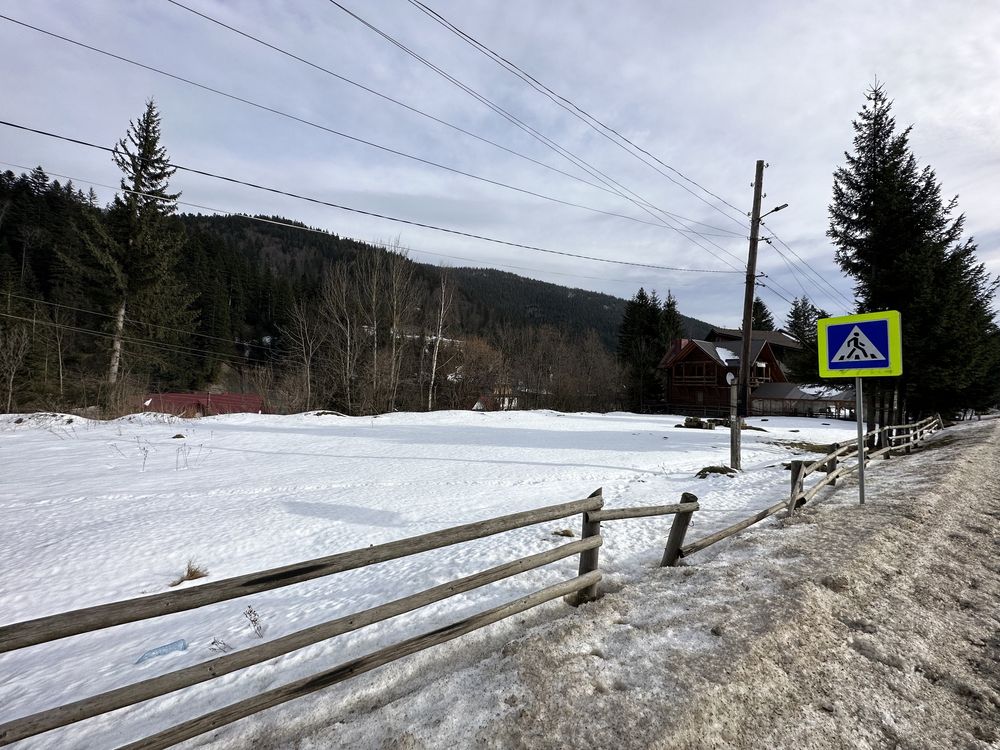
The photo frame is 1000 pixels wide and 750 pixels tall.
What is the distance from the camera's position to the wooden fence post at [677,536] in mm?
4555

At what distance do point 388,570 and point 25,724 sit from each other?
12.4 ft

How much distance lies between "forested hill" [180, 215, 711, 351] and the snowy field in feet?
197

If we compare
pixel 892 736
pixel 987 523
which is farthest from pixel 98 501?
pixel 987 523

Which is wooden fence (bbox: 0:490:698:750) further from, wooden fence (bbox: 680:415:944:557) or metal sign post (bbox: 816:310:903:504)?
metal sign post (bbox: 816:310:903:504)

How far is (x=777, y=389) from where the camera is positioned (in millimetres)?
50188

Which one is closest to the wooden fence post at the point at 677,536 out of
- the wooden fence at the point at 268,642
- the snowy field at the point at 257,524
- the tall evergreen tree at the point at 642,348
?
the snowy field at the point at 257,524

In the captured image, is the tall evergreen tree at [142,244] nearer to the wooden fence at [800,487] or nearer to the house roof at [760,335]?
the wooden fence at [800,487]

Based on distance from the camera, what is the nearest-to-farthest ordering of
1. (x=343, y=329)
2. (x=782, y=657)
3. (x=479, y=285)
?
(x=782, y=657) < (x=343, y=329) < (x=479, y=285)

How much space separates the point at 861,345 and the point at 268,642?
8.27 m


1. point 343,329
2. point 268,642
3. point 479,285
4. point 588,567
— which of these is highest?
point 479,285

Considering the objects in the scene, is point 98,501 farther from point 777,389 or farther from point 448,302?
point 777,389

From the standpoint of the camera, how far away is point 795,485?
6.70 m

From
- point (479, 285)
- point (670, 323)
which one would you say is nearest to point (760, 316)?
point (670, 323)

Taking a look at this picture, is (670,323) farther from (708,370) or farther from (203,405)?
(203,405)
